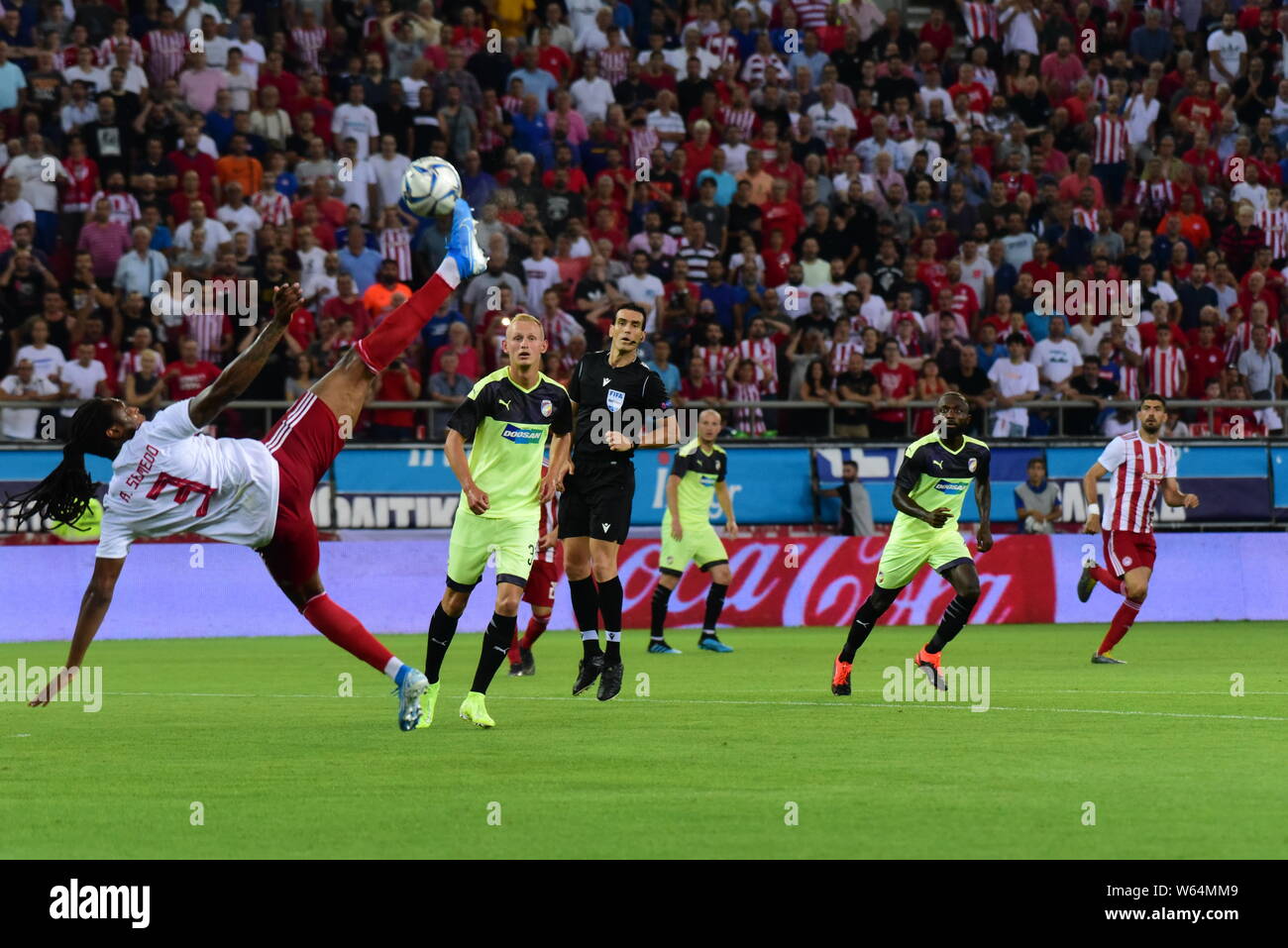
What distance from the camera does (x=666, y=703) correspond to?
13242 millimetres

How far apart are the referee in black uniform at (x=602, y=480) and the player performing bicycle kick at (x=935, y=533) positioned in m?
1.82

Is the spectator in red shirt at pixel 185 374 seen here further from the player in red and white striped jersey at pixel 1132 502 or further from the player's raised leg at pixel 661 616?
the player in red and white striped jersey at pixel 1132 502

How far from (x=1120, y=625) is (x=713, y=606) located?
4703mm

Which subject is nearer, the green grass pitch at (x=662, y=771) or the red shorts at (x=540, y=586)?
the green grass pitch at (x=662, y=771)

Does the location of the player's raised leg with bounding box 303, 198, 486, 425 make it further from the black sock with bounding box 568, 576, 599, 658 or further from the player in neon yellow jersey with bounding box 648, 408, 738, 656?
the player in neon yellow jersey with bounding box 648, 408, 738, 656

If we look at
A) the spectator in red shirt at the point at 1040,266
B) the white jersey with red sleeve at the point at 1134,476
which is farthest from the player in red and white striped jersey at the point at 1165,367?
the white jersey with red sleeve at the point at 1134,476

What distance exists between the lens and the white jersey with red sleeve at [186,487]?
32.4 feet

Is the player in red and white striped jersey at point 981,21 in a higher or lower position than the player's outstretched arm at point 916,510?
higher

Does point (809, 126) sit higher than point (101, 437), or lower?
higher

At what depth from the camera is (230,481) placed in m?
9.97

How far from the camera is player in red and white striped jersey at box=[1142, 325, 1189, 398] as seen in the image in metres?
25.9
